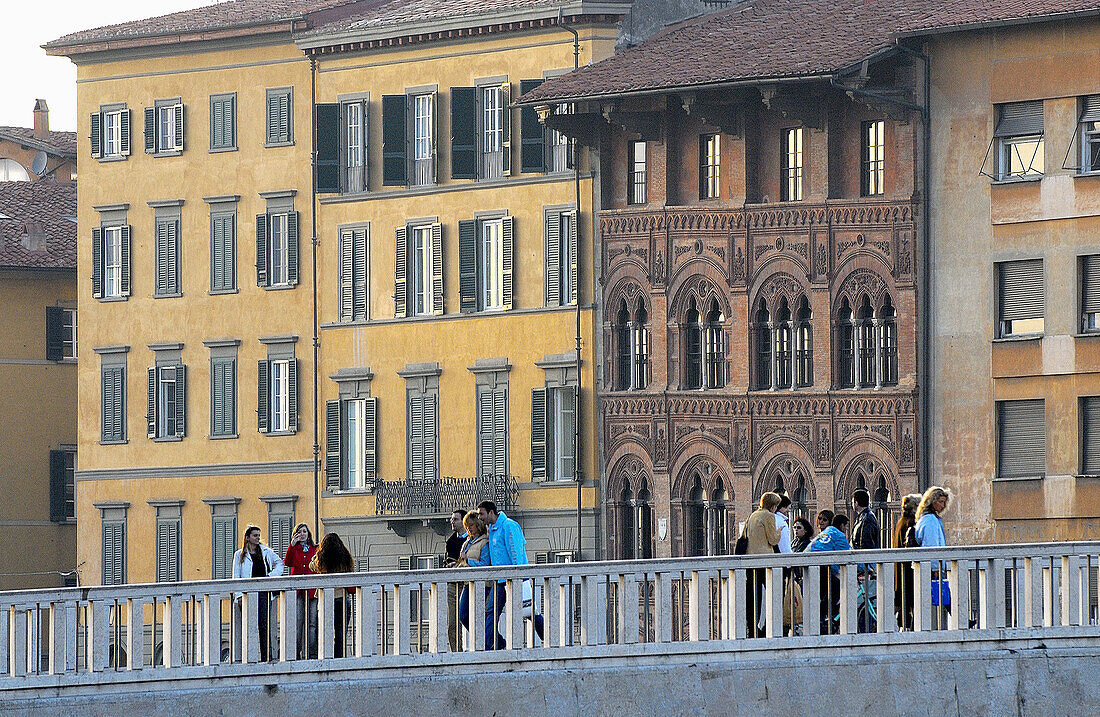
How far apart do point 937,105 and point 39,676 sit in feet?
97.2

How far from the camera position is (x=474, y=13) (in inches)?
2419

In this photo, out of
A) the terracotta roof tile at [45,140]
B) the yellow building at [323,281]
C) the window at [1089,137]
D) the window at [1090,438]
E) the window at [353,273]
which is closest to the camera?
the window at [1090,438]

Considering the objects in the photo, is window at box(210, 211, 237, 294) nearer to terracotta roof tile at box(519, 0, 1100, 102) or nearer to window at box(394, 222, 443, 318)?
window at box(394, 222, 443, 318)

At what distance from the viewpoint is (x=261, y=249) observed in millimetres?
65500

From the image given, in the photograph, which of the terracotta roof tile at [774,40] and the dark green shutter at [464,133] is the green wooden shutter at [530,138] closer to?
the dark green shutter at [464,133]

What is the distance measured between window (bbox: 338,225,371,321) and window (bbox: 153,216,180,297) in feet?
16.0

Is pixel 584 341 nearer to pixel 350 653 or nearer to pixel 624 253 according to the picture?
pixel 624 253

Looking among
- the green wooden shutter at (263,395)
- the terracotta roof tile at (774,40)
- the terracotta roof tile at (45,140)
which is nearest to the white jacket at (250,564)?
the terracotta roof tile at (774,40)

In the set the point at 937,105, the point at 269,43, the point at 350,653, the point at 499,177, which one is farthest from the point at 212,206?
the point at 350,653

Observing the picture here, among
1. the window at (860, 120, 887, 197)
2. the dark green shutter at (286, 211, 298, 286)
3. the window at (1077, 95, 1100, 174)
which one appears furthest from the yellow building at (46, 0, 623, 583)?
the window at (1077, 95, 1100, 174)

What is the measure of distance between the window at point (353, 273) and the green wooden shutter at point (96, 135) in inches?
305

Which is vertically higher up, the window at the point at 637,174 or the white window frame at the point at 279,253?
the window at the point at 637,174

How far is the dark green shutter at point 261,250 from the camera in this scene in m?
65.4

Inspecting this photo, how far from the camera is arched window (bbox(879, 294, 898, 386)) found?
5584cm
